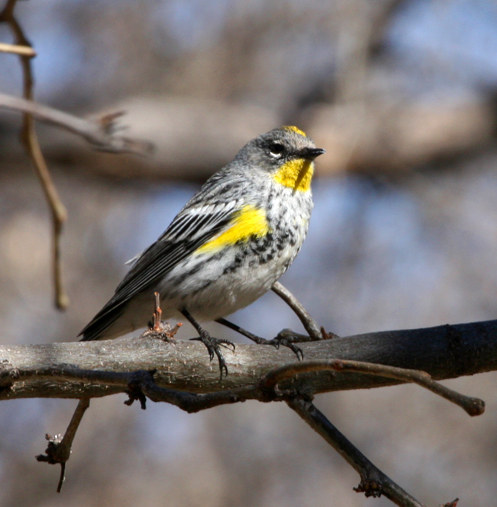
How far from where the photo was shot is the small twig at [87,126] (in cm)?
193

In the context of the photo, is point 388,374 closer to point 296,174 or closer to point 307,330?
point 307,330

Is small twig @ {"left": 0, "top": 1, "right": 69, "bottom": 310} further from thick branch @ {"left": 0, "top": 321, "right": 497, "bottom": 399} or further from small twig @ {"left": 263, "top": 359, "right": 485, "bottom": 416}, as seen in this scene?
small twig @ {"left": 263, "top": 359, "right": 485, "bottom": 416}

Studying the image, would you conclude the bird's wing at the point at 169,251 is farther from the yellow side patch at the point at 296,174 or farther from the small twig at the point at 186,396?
the small twig at the point at 186,396

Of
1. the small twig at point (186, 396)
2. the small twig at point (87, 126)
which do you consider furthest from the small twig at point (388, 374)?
the small twig at point (87, 126)

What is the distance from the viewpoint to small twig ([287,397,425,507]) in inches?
85.7

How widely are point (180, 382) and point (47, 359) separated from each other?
551 mm

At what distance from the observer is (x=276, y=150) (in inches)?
190

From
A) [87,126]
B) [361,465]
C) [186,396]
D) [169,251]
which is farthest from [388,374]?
[169,251]

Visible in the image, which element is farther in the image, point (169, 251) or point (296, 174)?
point (296, 174)

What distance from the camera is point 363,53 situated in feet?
29.3

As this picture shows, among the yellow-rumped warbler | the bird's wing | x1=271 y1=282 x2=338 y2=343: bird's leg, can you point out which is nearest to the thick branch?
x1=271 y1=282 x2=338 y2=343: bird's leg

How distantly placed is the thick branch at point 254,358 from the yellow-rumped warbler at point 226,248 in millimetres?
Answer: 1059

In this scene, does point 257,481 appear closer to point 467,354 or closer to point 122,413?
point 122,413

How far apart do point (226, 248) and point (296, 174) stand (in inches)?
31.2
